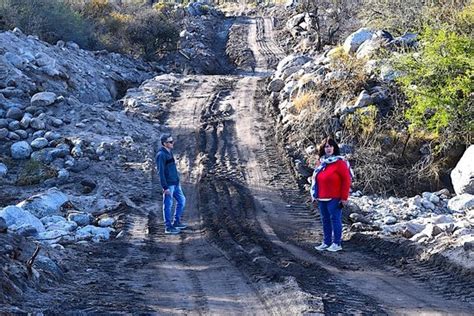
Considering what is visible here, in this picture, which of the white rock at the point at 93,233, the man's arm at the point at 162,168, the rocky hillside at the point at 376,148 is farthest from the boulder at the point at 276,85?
the white rock at the point at 93,233

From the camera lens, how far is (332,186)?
896 centimetres

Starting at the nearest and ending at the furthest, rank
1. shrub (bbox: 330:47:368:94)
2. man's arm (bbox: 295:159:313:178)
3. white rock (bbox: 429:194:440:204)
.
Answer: white rock (bbox: 429:194:440:204), man's arm (bbox: 295:159:313:178), shrub (bbox: 330:47:368:94)

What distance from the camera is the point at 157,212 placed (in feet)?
39.0

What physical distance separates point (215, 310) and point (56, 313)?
1498mm

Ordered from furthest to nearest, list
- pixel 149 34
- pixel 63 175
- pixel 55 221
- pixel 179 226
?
pixel 149 34 → pixel 63 175 → pixel 179 226 → pixel 55 221

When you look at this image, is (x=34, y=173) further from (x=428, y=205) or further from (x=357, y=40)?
(x=357, y=40)

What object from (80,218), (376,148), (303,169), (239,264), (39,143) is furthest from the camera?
(39,143)

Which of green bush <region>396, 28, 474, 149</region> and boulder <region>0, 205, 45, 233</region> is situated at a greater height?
green bush <region>396, 28, 474, 149</region>

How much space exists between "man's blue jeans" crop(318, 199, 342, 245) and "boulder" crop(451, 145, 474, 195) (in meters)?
4.18

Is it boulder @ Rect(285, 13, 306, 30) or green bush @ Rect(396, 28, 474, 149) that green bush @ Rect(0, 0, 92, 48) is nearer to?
green bush @ Rect(396, 28, 474, 149)

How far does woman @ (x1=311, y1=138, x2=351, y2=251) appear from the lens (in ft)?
29.2

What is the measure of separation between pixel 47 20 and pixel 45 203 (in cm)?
1628

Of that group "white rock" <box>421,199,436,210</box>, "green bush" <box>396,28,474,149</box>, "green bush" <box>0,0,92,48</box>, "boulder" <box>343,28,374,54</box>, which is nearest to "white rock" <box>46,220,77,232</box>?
"white rock" <box>421,199,436,210</box>

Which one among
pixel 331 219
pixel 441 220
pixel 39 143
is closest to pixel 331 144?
pixel 331 219
